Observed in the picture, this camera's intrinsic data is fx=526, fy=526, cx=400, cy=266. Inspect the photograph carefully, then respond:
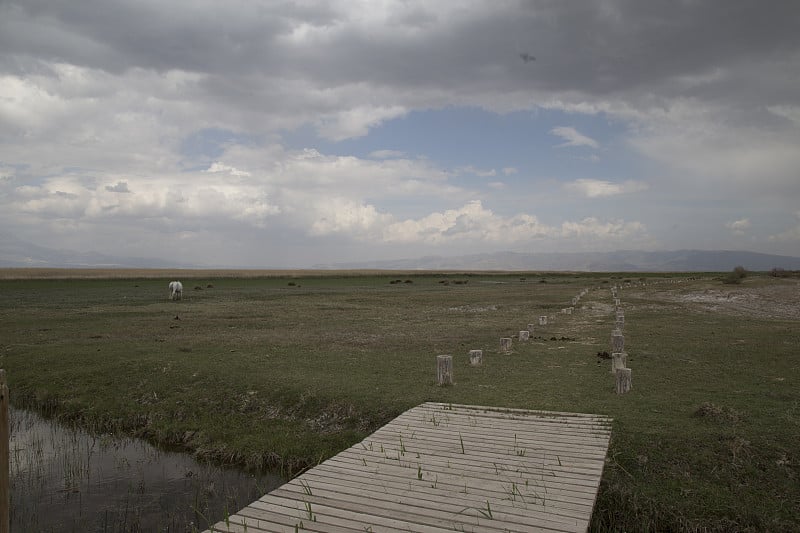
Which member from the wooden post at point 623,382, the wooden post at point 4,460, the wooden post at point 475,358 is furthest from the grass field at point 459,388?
the wooden post at point 4,460

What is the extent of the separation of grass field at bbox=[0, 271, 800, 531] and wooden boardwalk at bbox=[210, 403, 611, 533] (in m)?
1.56

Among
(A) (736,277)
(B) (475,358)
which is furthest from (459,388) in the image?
(A) (736,277)

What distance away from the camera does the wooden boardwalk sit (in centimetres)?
695

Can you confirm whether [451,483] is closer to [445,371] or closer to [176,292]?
[445,371]

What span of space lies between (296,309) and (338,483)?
35.0 metres

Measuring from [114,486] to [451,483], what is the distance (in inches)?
346

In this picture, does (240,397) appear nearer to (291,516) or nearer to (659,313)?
(291,516)

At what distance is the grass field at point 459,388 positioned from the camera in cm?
1002

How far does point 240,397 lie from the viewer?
1662 centimetres

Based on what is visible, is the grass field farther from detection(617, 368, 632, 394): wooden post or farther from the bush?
the bush

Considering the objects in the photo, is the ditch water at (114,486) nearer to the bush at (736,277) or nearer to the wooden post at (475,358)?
the wooden post at (475,358)

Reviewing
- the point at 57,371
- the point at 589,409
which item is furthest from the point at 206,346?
the point at 589,409

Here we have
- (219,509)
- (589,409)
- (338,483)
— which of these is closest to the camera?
(338,483)

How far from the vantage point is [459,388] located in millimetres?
15742
